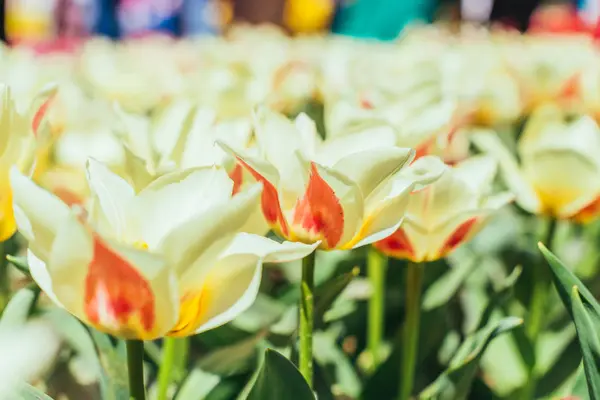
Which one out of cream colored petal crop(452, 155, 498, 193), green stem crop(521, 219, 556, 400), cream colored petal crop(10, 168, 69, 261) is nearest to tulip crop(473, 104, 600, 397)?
green stem crop(521, 219, 556, 400)

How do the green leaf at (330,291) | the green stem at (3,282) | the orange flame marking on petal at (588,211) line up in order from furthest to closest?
the orange flame marking on petal at (588,211) < the green stem at (3,282) < the green leaf at (330,291)

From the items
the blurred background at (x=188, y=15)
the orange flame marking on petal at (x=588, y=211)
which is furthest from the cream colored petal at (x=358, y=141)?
the blurred background at (x=188, y=15)

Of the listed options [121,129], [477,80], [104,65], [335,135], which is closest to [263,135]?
[335,135]

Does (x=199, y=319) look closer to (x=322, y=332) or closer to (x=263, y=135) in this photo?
(x=263, y=135)

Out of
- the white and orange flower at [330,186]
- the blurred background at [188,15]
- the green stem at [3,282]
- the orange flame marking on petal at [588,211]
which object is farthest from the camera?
the blurred background at [188,15]

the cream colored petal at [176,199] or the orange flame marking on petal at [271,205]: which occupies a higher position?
the cream colored petal at [176,199]

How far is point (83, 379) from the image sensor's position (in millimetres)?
823

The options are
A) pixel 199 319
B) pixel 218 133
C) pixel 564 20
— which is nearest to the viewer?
pixel 199 319

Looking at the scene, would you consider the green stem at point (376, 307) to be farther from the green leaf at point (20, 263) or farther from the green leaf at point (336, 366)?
the green leaf at point (20, 263)

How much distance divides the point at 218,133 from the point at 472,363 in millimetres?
292

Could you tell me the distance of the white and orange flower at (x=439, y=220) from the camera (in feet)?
2.28

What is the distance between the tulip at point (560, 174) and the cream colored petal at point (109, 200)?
0.50 metres

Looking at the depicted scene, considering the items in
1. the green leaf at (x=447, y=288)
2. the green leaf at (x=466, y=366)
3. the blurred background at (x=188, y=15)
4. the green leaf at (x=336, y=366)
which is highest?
the green leaf at (x=466, y=366)

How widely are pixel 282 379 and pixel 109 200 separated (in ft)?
0.55
